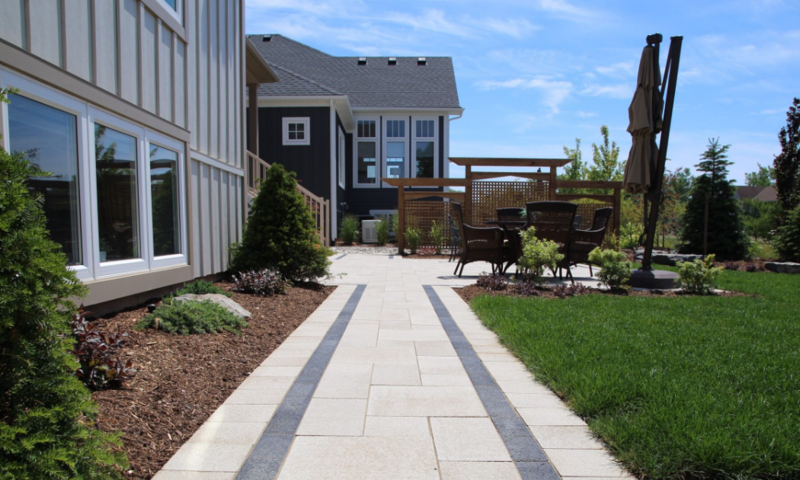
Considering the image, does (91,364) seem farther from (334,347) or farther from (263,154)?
(263,154)

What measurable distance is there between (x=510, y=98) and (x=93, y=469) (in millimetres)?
17115

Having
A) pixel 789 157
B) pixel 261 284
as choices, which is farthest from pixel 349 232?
pixel 789 157

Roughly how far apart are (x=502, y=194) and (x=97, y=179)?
10317mm

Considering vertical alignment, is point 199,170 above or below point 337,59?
below

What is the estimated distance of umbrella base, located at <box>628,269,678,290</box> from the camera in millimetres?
6727

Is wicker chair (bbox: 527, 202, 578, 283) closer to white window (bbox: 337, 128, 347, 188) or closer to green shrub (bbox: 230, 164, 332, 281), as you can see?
green shrub (bbox: 230, 164, 332, 281)

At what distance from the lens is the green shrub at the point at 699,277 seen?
6133 mm

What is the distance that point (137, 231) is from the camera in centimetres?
432

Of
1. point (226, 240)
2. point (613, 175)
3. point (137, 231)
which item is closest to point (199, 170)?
point (226, 240)

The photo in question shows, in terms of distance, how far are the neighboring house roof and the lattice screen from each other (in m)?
7.23

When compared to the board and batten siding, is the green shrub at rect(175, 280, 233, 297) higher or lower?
lower

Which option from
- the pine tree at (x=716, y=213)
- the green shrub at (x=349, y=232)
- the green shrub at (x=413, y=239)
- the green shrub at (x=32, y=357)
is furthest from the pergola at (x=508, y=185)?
the green shrub at (x=32, y=357)

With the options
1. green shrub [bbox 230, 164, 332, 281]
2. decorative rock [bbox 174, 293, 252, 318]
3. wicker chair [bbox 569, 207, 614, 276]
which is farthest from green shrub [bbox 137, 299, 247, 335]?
wicker chair [bbox 569, 207, 614, 276]

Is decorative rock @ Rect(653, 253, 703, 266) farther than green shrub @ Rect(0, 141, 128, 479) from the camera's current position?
Yes
